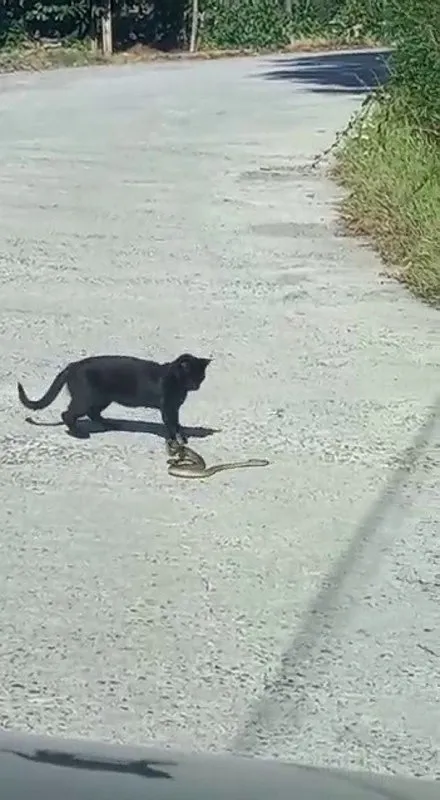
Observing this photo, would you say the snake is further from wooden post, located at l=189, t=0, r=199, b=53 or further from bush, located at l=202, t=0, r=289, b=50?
bush, located at l=202, t=0, r=289, b=50

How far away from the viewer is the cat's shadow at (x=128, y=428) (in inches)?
292

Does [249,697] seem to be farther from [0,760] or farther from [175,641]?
[0,760]

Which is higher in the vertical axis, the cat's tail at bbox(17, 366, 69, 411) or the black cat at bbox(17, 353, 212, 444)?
the black cat at bbox(17, 353, 212, 444)

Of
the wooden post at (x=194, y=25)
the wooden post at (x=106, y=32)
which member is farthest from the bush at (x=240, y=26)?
the wooden post at (x=106, y=32)

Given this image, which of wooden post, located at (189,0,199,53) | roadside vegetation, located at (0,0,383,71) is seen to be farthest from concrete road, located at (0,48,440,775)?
wooden post, located at (189,0,199,53)

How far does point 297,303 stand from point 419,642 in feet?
18.5

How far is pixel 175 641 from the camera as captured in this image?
5.00 meters

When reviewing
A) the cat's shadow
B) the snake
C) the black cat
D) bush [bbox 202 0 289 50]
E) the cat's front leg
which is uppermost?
the black cat

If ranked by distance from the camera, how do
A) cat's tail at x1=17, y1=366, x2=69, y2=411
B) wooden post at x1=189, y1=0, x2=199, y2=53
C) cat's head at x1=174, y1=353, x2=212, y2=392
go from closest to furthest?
1. cat's head at x1=174, y1=353, x2=212, y2=392
2. cat's tail at x1=17, y1=366, x2=69, y2=411
3. wooden post at x1=189, y1=0, x2=199, y2=53

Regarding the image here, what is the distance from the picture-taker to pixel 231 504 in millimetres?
6418

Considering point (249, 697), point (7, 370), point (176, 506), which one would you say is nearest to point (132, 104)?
point (7, 370)

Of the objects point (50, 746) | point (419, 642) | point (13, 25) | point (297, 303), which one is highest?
point (50, 746)

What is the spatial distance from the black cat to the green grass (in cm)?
398

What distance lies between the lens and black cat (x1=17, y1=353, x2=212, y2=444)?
6.74m
